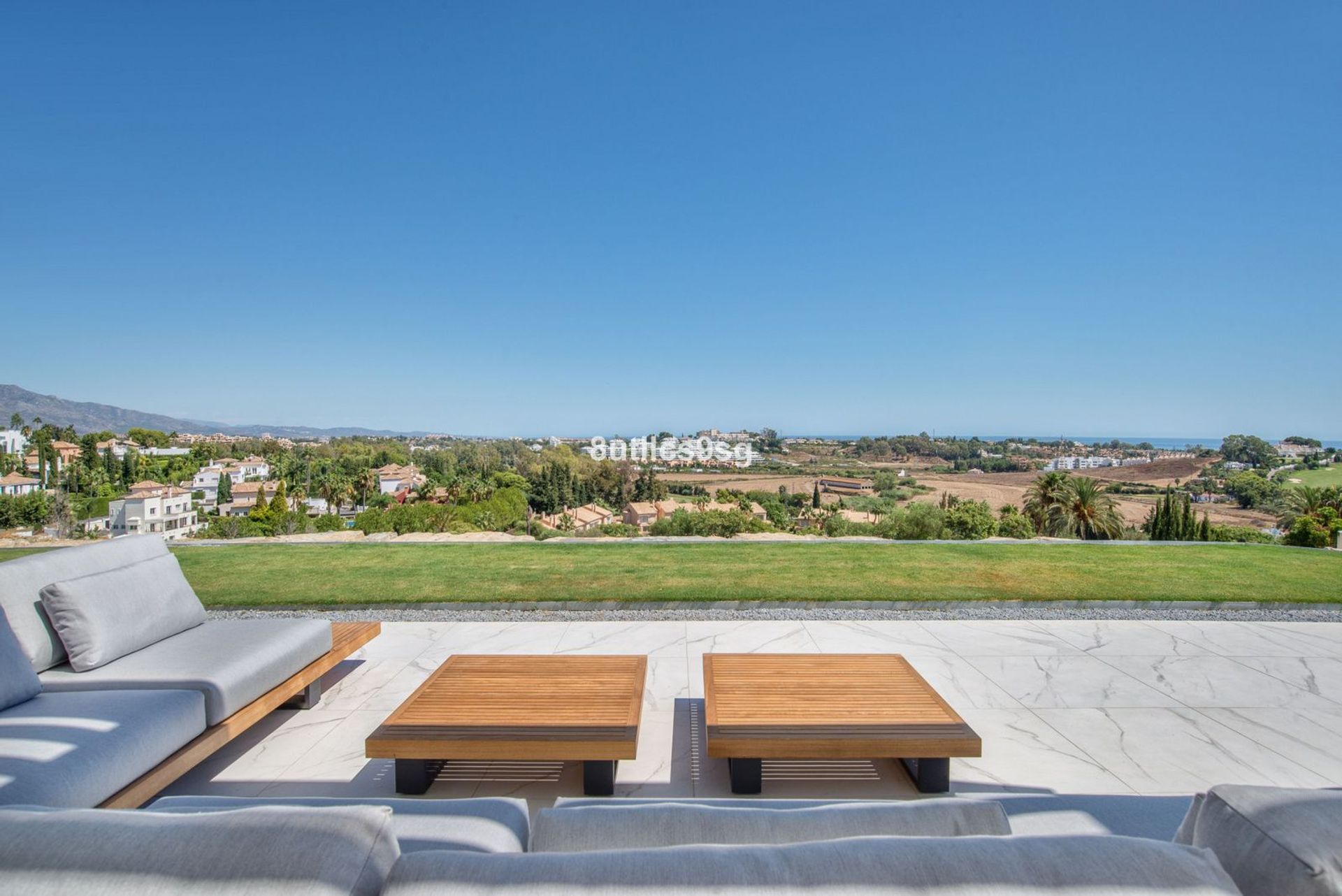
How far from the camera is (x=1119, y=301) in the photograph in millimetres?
18922

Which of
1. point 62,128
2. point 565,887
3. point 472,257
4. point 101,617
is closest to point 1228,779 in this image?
point 565,887

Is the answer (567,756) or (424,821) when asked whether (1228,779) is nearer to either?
(567,756)

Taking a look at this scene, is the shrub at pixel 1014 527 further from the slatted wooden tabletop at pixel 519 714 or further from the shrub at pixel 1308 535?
the slatted wooden tabletop at pixel 519 714

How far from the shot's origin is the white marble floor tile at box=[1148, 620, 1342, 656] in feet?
13.6

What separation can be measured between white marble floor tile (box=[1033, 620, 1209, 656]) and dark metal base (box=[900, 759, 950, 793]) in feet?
8.12

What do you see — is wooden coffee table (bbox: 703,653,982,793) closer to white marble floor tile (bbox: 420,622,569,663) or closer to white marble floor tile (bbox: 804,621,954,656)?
white marble floor tile (bbox: 804,621,954,656)

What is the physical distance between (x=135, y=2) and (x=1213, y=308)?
87.8 ft

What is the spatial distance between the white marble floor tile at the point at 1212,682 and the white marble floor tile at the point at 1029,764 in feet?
3.81

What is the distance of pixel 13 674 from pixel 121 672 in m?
0.34

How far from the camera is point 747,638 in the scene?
4.41 m

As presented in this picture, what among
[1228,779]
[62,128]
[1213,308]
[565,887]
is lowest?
[1228,779]

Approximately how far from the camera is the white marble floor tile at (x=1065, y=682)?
10.8ft

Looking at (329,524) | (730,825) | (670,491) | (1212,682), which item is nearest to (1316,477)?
(1212,682)

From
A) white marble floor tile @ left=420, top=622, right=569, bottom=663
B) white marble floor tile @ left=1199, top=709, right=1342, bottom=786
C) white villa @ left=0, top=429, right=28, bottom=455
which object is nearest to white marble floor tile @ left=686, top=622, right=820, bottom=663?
white marble floor tile @ left=420, top=622, right=569, bottom=663
